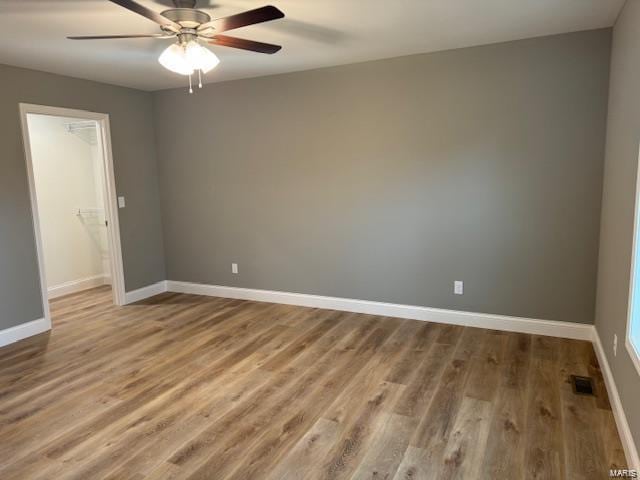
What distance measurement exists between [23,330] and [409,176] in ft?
12.7

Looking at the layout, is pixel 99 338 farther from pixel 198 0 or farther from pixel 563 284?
pixel 563 284

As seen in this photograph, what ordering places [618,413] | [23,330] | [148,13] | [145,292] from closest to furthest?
[148,13] < [618,413] < [23,330] < [145,292]

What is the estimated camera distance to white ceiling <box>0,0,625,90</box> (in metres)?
2.57

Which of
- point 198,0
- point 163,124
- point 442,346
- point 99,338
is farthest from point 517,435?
point 163,124

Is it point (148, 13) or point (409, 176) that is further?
point (409, 176)

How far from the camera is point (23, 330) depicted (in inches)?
155

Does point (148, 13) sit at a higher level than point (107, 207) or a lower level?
higher

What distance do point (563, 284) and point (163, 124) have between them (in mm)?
4617

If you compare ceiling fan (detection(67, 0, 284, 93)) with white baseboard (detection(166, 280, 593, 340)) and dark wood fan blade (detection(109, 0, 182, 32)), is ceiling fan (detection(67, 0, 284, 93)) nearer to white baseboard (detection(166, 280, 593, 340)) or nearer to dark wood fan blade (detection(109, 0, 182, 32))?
dark wood fan blade (detection(109, 0, 182, 32))

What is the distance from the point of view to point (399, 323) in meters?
4.04

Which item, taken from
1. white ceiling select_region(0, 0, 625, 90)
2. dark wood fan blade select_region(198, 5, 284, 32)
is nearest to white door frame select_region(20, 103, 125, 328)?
white ceiling select_region(0, 0, 625, 90)

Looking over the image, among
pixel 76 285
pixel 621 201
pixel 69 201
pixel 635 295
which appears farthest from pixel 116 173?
Result: pixel 635 295

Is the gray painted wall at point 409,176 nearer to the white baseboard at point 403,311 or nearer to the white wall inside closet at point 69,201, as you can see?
the white baseboard at point 403,311

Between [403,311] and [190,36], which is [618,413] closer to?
[403,311]
